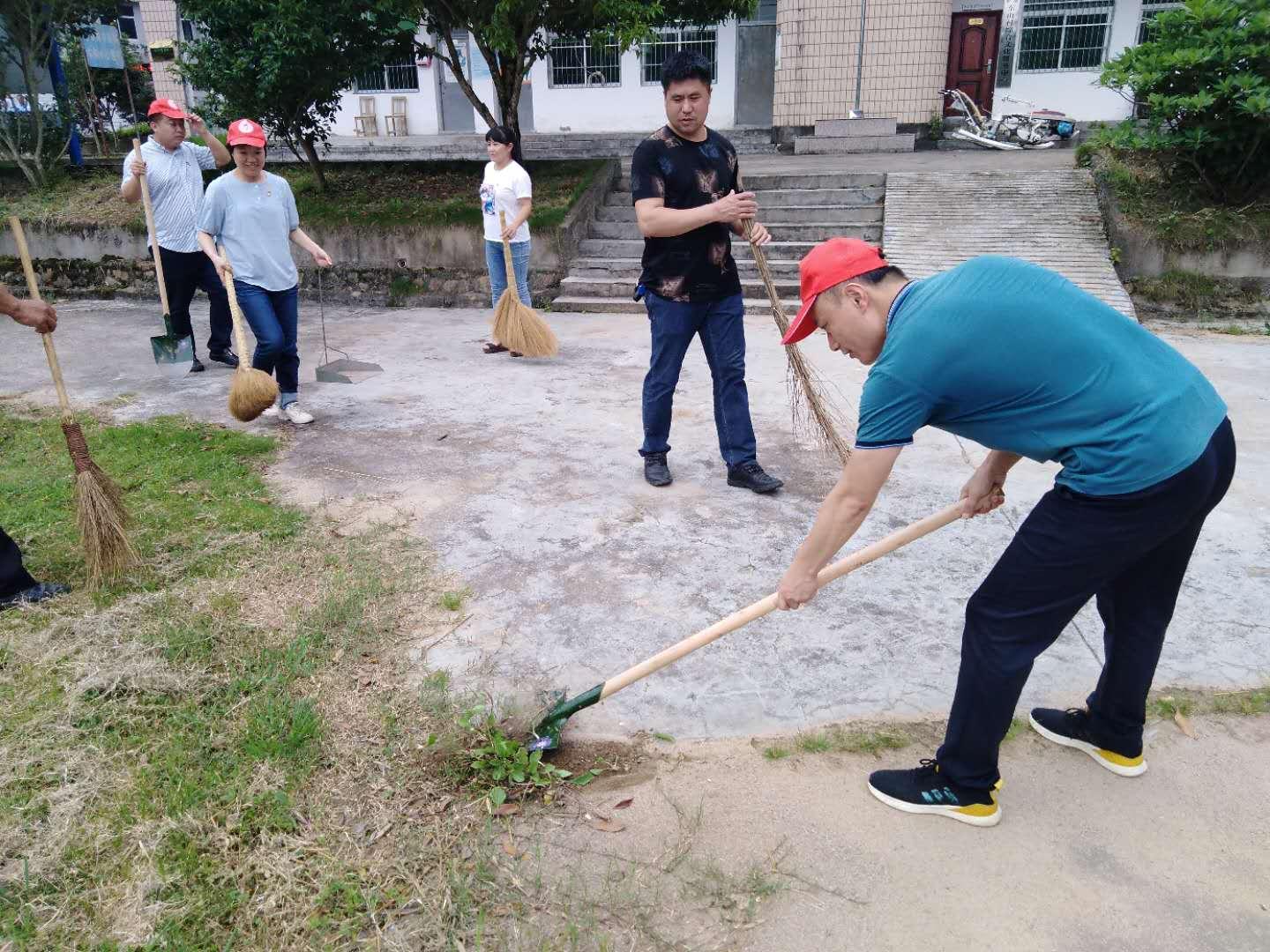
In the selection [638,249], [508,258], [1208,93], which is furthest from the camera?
[638,249]

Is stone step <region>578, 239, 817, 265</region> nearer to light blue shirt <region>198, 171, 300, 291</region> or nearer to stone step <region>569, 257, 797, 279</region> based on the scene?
stone step <region>569, 257, 797, 279</region>

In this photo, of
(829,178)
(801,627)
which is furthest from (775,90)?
(801,627)

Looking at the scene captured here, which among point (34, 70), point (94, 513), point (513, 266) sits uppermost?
point (34, 70)

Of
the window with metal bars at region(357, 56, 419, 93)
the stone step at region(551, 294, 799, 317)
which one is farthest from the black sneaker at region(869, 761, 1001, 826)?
the window with metal bars at region(357, 56, 419, 93)

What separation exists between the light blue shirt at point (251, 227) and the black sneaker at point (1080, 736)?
4.59m

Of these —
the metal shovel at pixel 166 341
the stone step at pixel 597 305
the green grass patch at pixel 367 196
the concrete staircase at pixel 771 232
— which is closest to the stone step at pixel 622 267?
the concrete staircase at pixel 771 232

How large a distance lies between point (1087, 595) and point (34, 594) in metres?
3.57

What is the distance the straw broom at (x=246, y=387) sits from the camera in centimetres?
505

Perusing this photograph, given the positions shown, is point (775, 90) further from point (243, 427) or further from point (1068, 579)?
point (1068, 579)

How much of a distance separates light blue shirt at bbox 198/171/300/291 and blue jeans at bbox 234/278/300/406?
0.26 feet

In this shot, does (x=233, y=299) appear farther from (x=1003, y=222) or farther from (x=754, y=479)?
(x=1003, y=222)

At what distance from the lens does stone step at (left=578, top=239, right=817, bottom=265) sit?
8961mm

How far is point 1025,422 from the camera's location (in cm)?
204

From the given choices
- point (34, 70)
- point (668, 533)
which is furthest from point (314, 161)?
point (668, 533)
